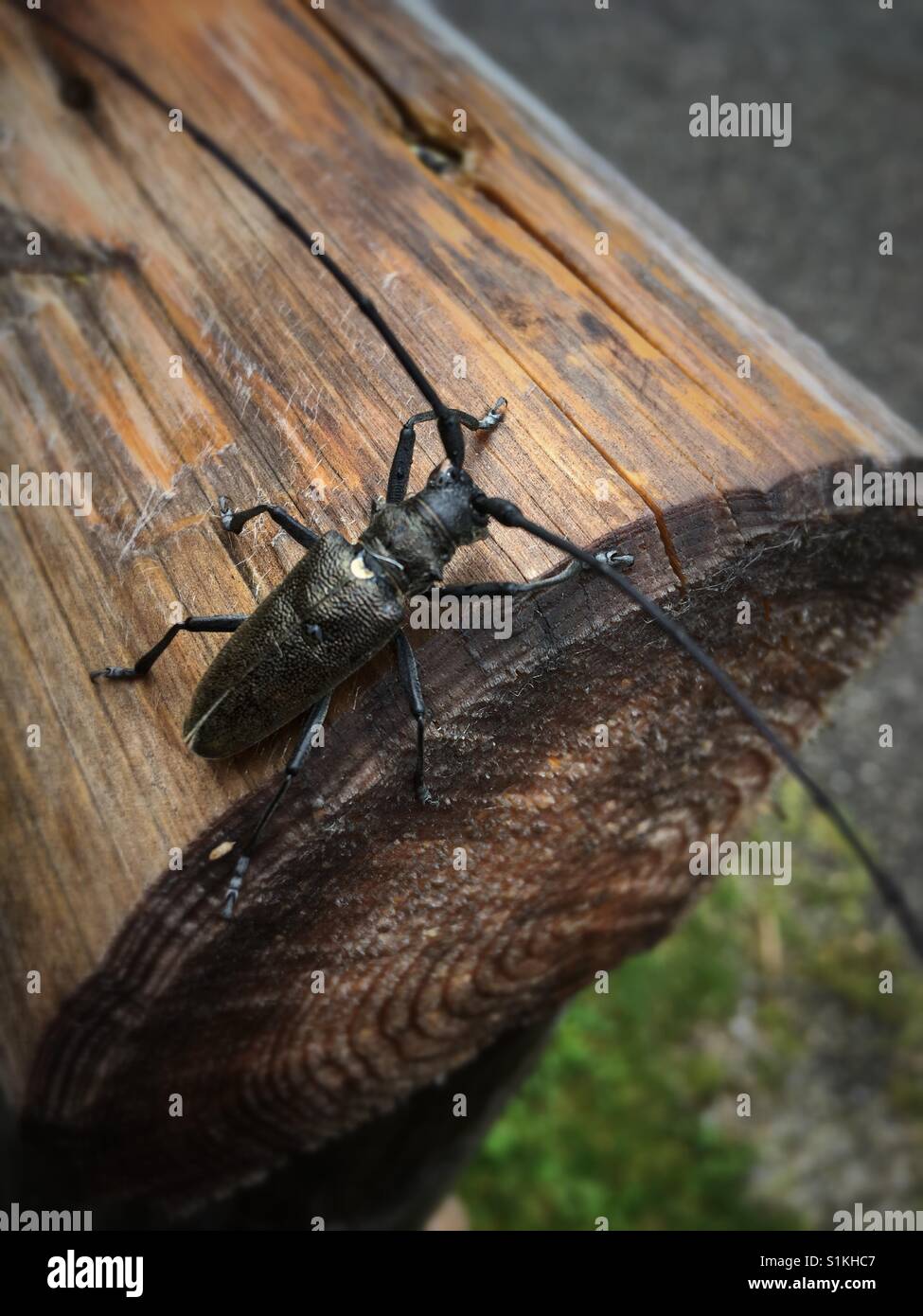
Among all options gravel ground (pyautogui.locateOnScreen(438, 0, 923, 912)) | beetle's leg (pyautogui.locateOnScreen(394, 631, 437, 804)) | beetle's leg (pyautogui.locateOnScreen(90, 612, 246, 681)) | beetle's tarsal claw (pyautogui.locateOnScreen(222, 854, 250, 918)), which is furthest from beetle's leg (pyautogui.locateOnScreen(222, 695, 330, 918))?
gravel ground (pyautogui.locateOnScreen(438, 0, 923, 912))

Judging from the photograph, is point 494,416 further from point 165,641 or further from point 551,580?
point 165,641

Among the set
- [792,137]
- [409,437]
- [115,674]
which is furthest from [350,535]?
[792,137]

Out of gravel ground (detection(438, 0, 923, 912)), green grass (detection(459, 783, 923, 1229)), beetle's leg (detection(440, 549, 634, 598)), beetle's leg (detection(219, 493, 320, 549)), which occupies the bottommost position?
green grass (detection(459, 783, 923, 1229))

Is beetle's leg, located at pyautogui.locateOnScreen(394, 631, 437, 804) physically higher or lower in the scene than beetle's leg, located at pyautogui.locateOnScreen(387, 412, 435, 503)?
lower

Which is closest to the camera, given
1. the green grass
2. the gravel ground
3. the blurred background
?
the green grass

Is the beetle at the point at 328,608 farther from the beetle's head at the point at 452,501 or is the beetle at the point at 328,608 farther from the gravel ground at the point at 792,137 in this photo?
the gravel ground at the point at 792,137

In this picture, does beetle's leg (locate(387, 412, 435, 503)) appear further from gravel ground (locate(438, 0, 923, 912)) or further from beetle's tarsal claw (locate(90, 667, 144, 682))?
gravel ground (locate(438, 0, 923, 912))

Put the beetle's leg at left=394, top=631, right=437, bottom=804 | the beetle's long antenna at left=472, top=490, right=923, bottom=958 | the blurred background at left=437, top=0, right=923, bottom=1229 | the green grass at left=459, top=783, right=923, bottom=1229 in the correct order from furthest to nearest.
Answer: the blurred background at left=437, top=0, right=923, bottom=1229 → the green grass at left=459, top=783, right=923, bottom=1229 → the beetle's leg at left=394, top=631, right=437, bottom=804 → the beetle's long antenna at left=472, top=490, right=923, bottom=958
